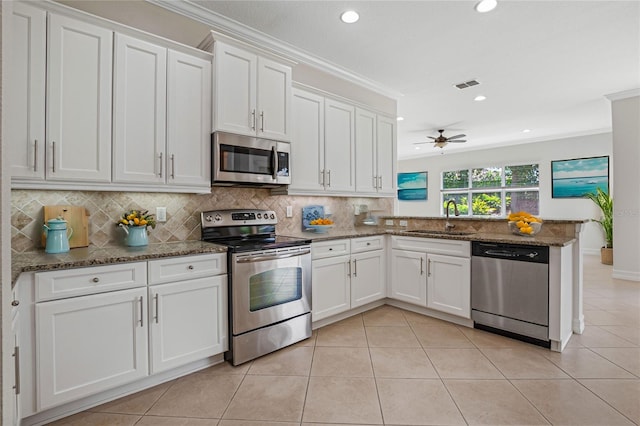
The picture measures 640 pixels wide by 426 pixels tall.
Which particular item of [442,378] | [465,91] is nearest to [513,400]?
[442,378]

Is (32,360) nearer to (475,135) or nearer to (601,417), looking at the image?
A: (601,417)

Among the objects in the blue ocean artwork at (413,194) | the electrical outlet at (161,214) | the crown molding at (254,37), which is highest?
the crown molding at (254,37)

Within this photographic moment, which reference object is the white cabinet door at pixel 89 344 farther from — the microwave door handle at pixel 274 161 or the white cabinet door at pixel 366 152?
the white cabinet door at pixel 366 152

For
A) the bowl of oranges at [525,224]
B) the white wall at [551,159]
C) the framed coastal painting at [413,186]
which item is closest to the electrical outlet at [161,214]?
the bowl of oranges at [525,224]

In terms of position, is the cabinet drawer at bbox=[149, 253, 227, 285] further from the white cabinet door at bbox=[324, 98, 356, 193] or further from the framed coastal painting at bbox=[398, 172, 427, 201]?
the framed coastal painting at bbox=[398, 172, 427, 201]

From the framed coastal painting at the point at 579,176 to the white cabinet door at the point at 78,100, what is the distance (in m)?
8.78

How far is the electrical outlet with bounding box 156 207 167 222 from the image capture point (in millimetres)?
2604

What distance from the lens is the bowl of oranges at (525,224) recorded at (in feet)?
9.86

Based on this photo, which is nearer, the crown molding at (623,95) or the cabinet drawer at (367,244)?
the cabinet drawer at (367,244)

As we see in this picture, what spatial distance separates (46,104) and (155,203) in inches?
37.1

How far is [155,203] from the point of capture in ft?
8.57

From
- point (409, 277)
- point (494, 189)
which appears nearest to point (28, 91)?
point (409, 277)

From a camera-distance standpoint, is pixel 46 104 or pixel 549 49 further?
pixel 549 49

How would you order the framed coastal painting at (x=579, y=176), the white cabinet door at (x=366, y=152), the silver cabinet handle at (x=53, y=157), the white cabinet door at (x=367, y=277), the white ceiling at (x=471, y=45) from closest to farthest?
1. the silver cabinet handle at (x=53, y=157)
2. the white ceiling at (x=471, y=45)
3. the white cabinet door at (x=367, y=277)
4. the white cabinet door at (x=366, y=152)
5. the framed coastal painting at (x=579, y=176)
